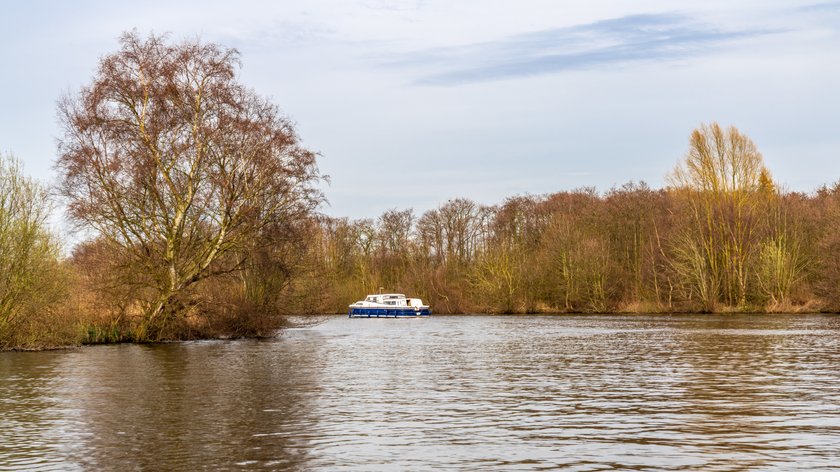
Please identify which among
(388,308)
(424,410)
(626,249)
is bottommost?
(424,410)

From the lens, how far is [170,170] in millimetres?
48062

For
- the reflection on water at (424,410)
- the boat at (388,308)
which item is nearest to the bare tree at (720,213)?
the boat at (388,308)

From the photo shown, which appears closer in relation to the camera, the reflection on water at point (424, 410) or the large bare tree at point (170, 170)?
the reflection on water at point (424, 410)

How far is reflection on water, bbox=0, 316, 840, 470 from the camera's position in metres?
15.0

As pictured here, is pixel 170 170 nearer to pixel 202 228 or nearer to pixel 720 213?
pixel 202 228

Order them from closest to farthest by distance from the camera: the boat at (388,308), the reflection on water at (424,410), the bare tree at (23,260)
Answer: the reflection on water at (424,410)
the bare tree at (23,260)
the boat at (388,308)

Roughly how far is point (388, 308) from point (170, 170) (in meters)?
58.5

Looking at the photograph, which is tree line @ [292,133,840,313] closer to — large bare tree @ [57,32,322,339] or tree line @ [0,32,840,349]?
tree line @ [0,32,840,349]

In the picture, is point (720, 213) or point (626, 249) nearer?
point (720, 213)

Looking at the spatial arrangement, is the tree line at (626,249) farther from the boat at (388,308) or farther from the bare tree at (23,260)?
the bare tree at (23,260)

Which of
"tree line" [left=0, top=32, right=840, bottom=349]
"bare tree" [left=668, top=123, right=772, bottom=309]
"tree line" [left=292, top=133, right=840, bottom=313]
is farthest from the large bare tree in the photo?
"bare tree" [left=668, top=123, right=772, bottom=309]

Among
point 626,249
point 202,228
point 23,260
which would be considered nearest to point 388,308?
point 626,249

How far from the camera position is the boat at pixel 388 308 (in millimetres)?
104500

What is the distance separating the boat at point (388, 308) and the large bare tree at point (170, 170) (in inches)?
2138
